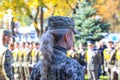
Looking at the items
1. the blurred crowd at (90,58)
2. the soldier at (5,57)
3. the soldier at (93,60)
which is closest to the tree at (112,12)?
the blurred crowd at (90,58)

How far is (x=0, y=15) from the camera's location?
2312 cm

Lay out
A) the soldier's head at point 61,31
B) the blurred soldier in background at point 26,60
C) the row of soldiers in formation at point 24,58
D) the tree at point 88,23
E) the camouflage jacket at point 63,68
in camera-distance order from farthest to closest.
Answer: the tree at point 88,23, the blurred soldier in background at point 26,60, the row of soldiers in formation at point 24,58, the soldier's head at point 61,31, the camouflage jacket at point 63,68

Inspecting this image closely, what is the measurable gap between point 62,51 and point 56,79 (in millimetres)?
268

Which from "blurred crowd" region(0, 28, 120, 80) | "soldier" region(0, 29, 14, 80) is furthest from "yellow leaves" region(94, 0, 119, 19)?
"soldier" region(0, 29, 14, 80)

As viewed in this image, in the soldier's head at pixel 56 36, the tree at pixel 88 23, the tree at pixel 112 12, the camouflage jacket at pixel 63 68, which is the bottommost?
the tree at pixel 112 12

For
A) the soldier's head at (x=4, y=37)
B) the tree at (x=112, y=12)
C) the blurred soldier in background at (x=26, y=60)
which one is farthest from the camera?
the tree at (x=112, y=12)

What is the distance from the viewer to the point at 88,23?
28656 mm

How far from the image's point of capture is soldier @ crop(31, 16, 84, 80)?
4.11 m

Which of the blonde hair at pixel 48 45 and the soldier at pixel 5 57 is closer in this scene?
the blonde hair at pixel 48 45

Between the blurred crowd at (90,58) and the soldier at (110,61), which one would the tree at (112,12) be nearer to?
the blurred crowd at (90,58)

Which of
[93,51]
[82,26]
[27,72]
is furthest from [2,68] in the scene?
[82,26]

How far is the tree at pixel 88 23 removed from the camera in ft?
93.8

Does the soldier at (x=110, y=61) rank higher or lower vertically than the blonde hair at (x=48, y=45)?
lower

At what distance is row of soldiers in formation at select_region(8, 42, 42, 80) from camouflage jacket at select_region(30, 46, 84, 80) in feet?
50.6
